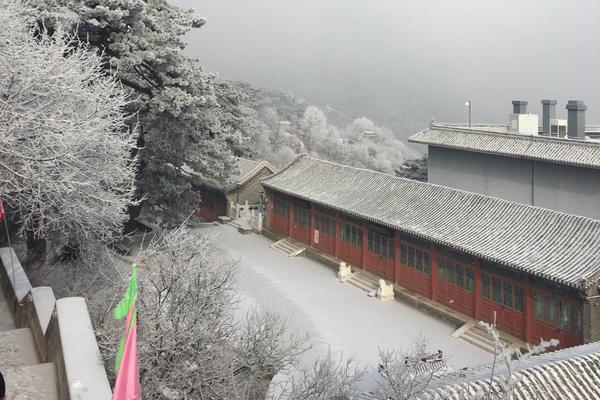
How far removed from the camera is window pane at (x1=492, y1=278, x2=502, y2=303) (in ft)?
52.2

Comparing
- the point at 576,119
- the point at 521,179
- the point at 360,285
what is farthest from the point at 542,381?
the point at 576,119

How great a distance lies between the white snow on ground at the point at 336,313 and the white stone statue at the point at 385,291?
0.22m

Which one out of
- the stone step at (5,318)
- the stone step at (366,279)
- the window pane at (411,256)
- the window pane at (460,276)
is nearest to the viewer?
the stone step at (5,318)

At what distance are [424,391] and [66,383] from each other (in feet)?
14.1

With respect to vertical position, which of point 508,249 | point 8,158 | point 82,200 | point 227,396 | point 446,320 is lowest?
point 446,320

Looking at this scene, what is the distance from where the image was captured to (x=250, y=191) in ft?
105

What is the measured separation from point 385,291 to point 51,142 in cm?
1099

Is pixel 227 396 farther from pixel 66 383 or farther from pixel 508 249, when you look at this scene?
pixel 508 249

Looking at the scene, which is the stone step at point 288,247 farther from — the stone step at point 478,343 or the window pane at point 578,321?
the window pane at point 578,321

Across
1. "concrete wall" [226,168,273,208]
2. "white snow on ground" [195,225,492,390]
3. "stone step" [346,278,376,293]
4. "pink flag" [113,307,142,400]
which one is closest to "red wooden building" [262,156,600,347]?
"stone step" [346,278,376,293]

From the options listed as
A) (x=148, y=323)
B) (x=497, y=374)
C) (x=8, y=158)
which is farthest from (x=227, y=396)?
(x=8, y=158)

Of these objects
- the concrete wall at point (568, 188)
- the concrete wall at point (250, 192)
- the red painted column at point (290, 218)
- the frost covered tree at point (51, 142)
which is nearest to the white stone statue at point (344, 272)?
the red painted column at point (290, 218)

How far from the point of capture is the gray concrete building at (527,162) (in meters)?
22.0

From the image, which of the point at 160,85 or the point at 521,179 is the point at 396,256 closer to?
the point at 521,179
